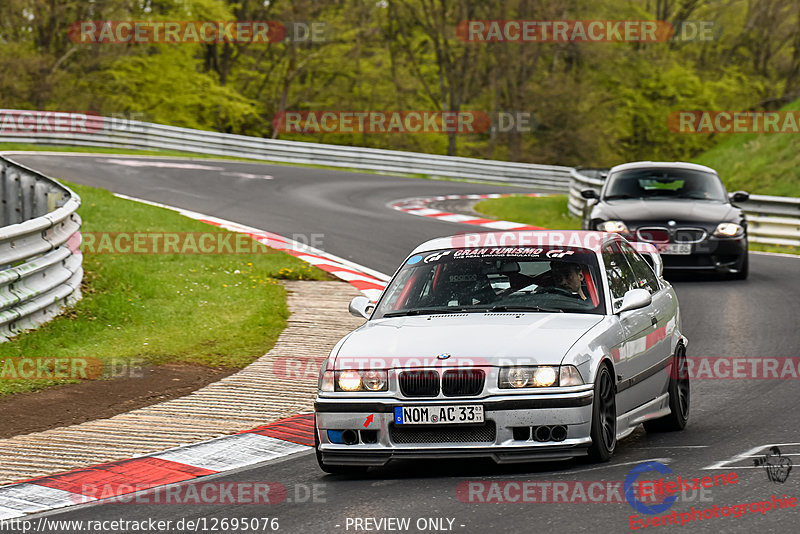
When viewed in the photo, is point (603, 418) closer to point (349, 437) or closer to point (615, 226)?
point (349, 437)

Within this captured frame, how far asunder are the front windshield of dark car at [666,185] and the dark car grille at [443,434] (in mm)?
11246

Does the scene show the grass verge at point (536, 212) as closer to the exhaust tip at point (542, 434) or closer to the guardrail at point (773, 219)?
the guardrail at point (773, 219)

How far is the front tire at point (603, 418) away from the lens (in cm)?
685

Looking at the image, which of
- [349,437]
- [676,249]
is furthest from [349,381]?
[676,249]

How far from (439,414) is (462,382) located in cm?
22

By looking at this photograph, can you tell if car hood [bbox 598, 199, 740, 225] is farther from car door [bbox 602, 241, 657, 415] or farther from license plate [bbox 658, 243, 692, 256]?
car door [bbox 602, 241, 657, 415]

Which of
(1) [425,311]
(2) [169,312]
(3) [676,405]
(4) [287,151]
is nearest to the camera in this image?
(1) [425,311]

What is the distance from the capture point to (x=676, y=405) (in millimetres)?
8367

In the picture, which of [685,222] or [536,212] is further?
[536,212]

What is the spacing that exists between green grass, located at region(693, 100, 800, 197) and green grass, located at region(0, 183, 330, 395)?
55.0ft

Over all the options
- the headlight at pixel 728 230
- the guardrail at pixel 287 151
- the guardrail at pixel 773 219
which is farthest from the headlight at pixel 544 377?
the guardrail at pixel 287 151

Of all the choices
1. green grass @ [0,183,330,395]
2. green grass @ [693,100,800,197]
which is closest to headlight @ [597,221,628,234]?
green grass @ [0,183,330,395]

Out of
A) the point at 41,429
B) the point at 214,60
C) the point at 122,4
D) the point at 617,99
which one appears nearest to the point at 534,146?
the point at 617,99

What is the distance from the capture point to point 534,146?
5494cm
